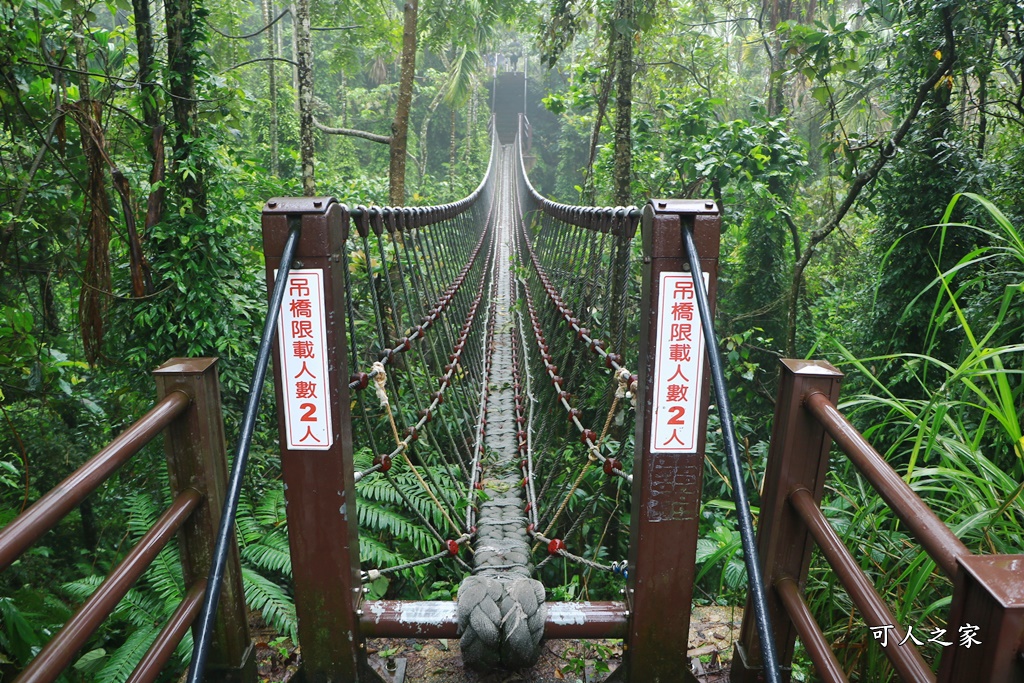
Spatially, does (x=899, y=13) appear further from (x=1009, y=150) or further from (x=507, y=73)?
Result: (x=507, y=73)

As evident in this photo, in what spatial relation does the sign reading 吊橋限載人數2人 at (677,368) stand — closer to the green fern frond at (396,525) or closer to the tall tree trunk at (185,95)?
the green fern frond at (396,525)

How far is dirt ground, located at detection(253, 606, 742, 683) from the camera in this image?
1239mm

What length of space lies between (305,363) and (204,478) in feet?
0.77

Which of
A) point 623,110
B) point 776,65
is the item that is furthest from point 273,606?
point 776,65

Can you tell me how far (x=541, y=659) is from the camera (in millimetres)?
1308

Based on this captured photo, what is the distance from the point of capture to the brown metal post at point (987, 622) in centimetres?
51

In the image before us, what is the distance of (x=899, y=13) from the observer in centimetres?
338

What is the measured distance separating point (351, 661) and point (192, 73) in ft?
7.52

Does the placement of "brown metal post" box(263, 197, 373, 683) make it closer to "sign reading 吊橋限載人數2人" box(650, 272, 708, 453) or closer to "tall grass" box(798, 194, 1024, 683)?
"sign reading 吊橋限載人數2人" box(650, 272, 708, 453)

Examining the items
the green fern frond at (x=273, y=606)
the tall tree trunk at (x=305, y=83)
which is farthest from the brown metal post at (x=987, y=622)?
the tall tree trunk at (x=305, y=83)

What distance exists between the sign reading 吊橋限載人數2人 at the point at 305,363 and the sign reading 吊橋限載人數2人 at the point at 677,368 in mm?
537

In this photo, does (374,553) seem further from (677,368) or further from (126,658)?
(677,368)

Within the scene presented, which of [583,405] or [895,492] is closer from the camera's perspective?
[895,492]

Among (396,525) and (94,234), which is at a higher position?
(94,234)
